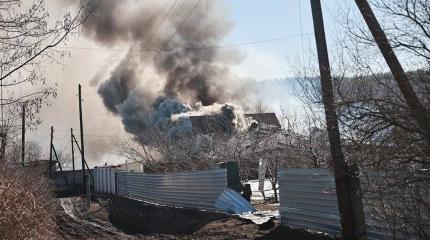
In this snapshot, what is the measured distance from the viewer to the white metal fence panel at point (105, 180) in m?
38.2

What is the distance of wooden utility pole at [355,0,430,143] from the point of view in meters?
7.01

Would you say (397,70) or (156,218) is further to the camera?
(156,218)

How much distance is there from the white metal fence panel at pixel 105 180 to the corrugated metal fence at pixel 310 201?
83.0ft

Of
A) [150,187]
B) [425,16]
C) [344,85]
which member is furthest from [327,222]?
[150,187]

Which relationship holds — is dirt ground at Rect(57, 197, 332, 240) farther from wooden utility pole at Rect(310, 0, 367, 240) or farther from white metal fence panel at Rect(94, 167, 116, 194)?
white metal fence panel at Rect(94, 167, 116, 194)

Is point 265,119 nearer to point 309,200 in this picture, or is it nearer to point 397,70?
point 309,200

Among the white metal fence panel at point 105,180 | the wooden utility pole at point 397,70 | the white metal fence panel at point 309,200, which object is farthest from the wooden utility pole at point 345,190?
the white metal fence panel at point 105,180

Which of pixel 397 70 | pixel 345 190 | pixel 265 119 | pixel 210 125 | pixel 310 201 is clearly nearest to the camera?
pixel 397 70

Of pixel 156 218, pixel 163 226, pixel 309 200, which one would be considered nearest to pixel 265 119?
pixel 156 218

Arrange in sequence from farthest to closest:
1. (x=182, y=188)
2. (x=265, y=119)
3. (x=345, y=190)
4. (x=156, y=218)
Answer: (x=265, y=119), (x=182, y=188), (x=156, y=218), (x=345, y=190)

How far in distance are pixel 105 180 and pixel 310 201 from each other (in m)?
31.3

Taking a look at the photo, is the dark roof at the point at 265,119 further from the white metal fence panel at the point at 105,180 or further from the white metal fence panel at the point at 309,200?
the white metal fence panel at the point at 309,200

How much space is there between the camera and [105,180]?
41844 mm

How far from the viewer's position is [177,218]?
18.7m
